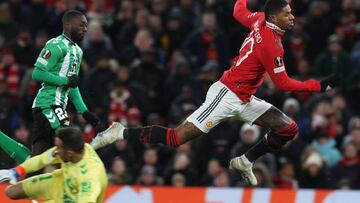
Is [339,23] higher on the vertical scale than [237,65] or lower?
lower

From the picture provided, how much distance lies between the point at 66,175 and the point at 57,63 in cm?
140

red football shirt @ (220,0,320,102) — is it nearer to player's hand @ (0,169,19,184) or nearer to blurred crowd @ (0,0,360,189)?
player's hand @ (0,169,19,184)

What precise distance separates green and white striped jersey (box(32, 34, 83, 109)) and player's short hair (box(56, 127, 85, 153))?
4.08 feet

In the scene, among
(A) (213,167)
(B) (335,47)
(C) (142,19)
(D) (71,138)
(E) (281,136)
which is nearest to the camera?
(D) (71,138)

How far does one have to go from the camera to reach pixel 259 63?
1330 centimetres

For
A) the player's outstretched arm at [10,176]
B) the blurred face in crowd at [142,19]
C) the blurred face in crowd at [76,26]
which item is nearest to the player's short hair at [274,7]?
the blurred face in crowd at [76,26]

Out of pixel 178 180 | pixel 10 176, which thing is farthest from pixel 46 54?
pixel 178 180

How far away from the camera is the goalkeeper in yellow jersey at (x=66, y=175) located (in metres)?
12.1

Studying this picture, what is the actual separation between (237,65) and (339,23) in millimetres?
7181

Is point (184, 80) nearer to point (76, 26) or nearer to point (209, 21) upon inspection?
point (209, 21)

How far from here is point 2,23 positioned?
20172 mm

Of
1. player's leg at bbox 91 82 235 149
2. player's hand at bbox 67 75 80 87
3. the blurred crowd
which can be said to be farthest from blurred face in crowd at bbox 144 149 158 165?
player's hand at bbox 67 75 80 87

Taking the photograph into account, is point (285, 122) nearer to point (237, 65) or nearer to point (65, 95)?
point (237, 65)

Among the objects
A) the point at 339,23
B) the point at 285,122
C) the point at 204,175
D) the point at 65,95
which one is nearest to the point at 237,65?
the point at 285,122
